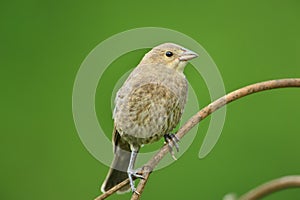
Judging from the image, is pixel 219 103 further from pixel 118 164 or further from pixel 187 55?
pixel 118 164

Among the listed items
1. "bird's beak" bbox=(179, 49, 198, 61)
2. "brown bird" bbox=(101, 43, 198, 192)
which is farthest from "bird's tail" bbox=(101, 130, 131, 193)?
"bird's beak" bbox=(179, 49, 198, 61)

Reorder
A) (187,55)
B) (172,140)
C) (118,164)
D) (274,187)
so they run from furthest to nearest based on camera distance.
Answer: (118,164)
(187,55)
(172,140)
(274,187)

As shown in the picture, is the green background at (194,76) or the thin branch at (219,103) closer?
the thin branch at (219,103)

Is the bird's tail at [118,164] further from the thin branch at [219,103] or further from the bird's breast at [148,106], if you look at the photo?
the thin branch at [219,103]

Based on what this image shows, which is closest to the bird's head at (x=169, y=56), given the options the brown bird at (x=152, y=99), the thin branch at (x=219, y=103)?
the brown bird at (x=152, y=99)

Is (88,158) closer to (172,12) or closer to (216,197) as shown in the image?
(216,197)

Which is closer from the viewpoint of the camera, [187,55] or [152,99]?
[152,99]

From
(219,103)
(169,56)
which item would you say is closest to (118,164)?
(169,56)
